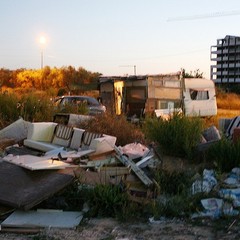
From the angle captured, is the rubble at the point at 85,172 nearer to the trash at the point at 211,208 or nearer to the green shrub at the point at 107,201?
the trash at the point at 211,208

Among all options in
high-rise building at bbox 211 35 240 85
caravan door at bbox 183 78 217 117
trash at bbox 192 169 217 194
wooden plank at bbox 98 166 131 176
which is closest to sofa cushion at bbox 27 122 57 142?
wooden plank at bbox 98 166 131 176

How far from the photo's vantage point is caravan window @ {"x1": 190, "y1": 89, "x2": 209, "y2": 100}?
2348cm

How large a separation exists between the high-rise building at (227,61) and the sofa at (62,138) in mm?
115250

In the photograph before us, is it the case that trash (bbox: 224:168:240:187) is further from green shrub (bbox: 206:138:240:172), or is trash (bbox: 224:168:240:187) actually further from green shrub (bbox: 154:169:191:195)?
green shrub (bbox: 154:169:191:195)

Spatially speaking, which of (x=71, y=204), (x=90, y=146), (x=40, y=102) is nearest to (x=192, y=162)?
(x=90, y=146)

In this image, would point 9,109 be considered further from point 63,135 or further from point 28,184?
point 28,184

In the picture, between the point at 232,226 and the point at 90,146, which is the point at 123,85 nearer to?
the point at 90,146

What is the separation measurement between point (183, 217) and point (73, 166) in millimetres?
2182

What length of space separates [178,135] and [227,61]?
404 feet

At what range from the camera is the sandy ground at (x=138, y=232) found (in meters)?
5.19

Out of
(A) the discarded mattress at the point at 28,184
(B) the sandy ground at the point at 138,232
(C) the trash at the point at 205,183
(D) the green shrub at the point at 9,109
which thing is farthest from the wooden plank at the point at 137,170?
(D) the green shrub at the point at 9,109

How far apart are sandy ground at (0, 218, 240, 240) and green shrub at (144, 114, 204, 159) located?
2.75 metres

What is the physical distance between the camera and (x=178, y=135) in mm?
8398

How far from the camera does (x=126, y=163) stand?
25.3 ft
